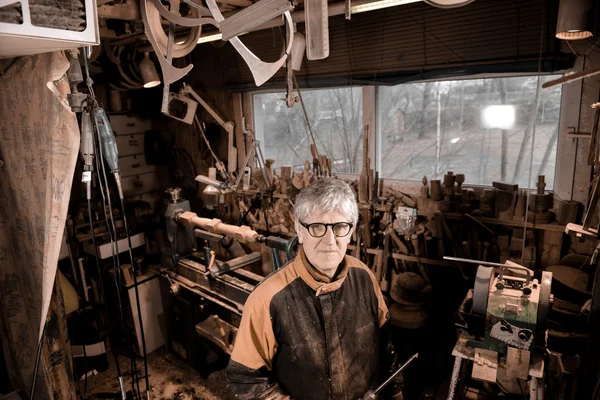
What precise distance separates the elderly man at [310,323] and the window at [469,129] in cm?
209

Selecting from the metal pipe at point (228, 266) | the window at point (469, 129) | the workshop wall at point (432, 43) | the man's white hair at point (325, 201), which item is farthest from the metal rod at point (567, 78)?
the metal pipe at point (228, 266)

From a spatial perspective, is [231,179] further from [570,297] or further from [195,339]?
[570,297]

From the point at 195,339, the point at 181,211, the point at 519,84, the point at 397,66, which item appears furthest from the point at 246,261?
the point at 519,84

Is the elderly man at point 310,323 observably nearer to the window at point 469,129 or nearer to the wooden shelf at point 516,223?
the wooden shelf at point 516,223

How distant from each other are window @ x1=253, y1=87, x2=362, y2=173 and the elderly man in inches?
86.6

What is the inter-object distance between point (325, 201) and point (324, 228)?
0.11m

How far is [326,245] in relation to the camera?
5.42ft

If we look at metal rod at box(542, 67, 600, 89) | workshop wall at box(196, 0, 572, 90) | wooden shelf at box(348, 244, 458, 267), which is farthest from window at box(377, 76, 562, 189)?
metal rod at box(542, 67, 600, 89)

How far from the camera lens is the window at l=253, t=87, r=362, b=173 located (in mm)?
3965

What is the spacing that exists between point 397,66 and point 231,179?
1.98 m

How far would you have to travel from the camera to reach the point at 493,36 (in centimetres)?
298

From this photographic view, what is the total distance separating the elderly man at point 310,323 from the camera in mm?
1663

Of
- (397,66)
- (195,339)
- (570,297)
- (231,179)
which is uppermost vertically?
(397,66)

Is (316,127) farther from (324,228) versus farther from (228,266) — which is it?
(324,228)
